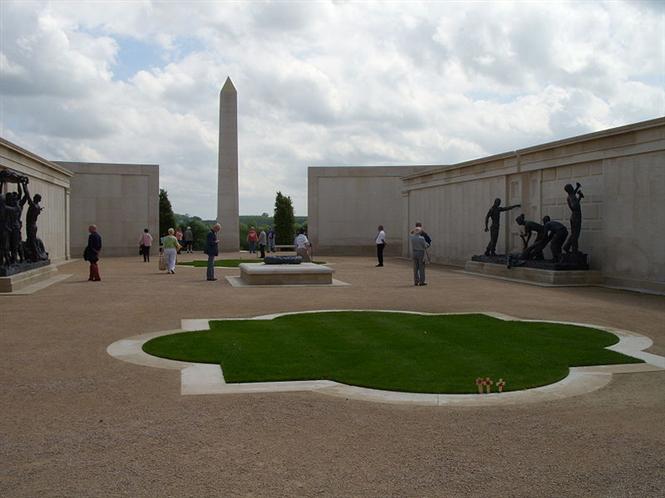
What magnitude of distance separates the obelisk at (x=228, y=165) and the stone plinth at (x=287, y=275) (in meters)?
21.9

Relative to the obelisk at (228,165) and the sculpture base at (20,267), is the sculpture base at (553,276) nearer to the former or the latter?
the sculpture base at (20,267)

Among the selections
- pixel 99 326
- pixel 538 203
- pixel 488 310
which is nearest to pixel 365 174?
pixel 538 203

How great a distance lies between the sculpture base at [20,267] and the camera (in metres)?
17.6

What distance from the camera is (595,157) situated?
69.0 ft

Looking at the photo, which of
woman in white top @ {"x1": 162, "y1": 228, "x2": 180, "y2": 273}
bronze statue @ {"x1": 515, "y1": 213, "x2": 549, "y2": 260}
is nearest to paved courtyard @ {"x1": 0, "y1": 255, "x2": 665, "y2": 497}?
bronze statue @ {"x1": 515, "y1": 213, "x2": 549, "y2": 260}

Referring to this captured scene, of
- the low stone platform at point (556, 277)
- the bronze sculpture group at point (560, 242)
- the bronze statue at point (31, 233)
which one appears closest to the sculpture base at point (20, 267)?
the bronze statue at point (31, 233)

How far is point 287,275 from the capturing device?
20.0 metres

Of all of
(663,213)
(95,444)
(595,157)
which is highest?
(595,157)

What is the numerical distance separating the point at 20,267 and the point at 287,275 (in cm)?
707

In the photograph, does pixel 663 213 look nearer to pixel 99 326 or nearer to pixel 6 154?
pixel 99 326

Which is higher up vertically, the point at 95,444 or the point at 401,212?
the point at 401,212

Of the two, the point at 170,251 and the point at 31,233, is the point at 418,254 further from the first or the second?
the point at 31,233

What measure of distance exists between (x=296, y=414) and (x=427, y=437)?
131cm

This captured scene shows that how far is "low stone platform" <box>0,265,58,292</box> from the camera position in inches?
680
